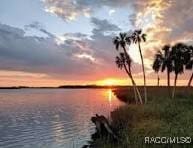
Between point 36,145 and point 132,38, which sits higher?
point 132,38

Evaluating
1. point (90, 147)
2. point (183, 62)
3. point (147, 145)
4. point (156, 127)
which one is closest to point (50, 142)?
point (90, 147)

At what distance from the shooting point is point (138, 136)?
2203cm

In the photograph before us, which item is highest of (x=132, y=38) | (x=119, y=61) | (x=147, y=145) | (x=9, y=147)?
(x=132, y=38)

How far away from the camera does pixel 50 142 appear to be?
3166 centimetres

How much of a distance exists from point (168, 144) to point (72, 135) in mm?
18052

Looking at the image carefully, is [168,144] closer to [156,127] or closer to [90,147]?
[156,127]

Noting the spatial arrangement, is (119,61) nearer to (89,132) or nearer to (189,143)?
(89,132)

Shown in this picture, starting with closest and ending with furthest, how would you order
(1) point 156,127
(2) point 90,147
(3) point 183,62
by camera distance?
(1) point 156,127 → (2) point 90,147 → (3) point 183,62

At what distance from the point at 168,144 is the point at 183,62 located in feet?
167

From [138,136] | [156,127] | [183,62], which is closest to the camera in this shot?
[138,136]

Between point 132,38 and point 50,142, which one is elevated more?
point 132,38

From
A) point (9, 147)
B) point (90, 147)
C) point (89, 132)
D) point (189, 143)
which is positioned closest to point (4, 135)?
point (9, 147)

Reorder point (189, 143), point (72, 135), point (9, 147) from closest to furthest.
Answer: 1. point (189, 143)
2. point (9, 147)
3. point (72, 135)

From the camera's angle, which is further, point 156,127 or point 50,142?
point 50,142
